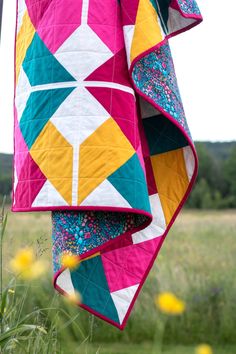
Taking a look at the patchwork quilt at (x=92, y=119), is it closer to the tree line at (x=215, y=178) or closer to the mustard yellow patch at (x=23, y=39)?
the mustard yellow patch at (x=23, y=39)

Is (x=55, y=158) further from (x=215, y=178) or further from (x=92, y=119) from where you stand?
(x=215, y=178)

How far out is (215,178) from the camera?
37.3 metres

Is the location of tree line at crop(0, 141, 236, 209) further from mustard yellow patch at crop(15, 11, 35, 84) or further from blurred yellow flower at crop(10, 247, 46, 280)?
blurred yellow flower at crop(10, 247, 46, 280)

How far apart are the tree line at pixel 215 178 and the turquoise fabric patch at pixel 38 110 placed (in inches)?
1228

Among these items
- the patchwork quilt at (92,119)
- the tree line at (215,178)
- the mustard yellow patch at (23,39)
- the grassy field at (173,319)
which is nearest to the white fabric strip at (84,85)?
the patchwork quilt at (92,119)

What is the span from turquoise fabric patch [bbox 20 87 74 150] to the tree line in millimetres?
31202

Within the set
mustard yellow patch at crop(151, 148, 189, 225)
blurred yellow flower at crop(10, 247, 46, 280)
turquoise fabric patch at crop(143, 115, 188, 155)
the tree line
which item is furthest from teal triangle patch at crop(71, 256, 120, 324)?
the tree line

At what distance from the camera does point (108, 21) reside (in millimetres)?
2045

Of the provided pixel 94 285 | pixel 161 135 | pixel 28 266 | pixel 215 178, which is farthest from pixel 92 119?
pixel 215 178

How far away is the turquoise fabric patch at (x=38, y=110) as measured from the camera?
2012 millimetres

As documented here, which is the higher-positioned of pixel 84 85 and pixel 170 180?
pixel 84 85

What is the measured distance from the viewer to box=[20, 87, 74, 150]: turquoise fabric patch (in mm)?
2012

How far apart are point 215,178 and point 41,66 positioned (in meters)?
35.7

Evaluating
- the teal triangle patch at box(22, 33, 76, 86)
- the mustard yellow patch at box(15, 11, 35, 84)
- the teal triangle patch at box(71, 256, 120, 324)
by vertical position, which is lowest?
the teal triangle patch at box(71, 256, 120, 324)
